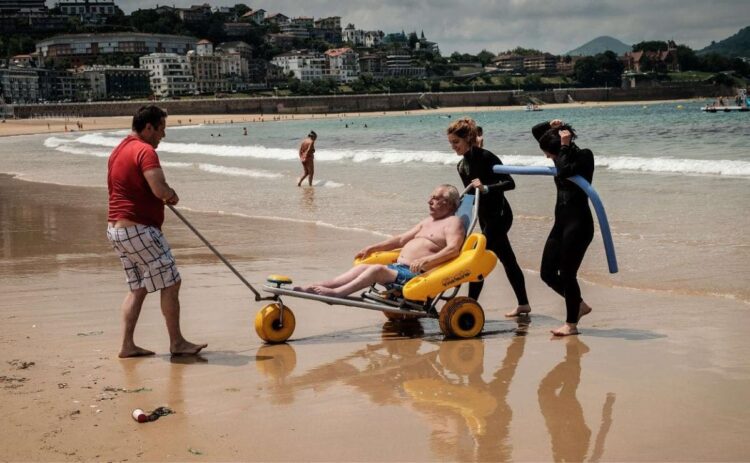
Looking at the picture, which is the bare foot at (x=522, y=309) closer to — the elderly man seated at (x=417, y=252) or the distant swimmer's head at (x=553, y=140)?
the elderly man seated at (x=417, y=252)

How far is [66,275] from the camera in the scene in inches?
318

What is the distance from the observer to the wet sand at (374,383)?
3.70 metres

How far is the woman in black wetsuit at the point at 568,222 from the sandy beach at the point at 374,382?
24 cm

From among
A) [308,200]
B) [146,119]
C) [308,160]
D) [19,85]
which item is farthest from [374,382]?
[19,85]

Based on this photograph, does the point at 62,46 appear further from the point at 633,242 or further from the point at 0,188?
the point at 633,242

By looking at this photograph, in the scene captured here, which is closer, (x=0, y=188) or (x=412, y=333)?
(x=412, y=333)

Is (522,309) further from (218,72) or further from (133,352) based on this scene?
(218,72)

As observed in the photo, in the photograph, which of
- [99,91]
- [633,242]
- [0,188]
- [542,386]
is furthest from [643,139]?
[99,91]

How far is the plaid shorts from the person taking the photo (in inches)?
198

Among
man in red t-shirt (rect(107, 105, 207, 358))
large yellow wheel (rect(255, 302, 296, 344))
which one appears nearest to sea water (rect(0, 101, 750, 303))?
large yellow wheel (rect(255, 302, 296, 344))

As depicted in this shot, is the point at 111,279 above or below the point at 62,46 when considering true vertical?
below

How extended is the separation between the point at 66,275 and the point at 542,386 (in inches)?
204

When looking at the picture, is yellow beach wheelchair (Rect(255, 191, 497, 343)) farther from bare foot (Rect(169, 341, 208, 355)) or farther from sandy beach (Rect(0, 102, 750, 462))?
bare foot (Rect(169, 341, 208, 355))

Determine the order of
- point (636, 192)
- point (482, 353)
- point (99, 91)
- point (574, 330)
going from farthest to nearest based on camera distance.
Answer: point (99, 91) → point (636, 192) → point (574, 330) → point (482, 353)
